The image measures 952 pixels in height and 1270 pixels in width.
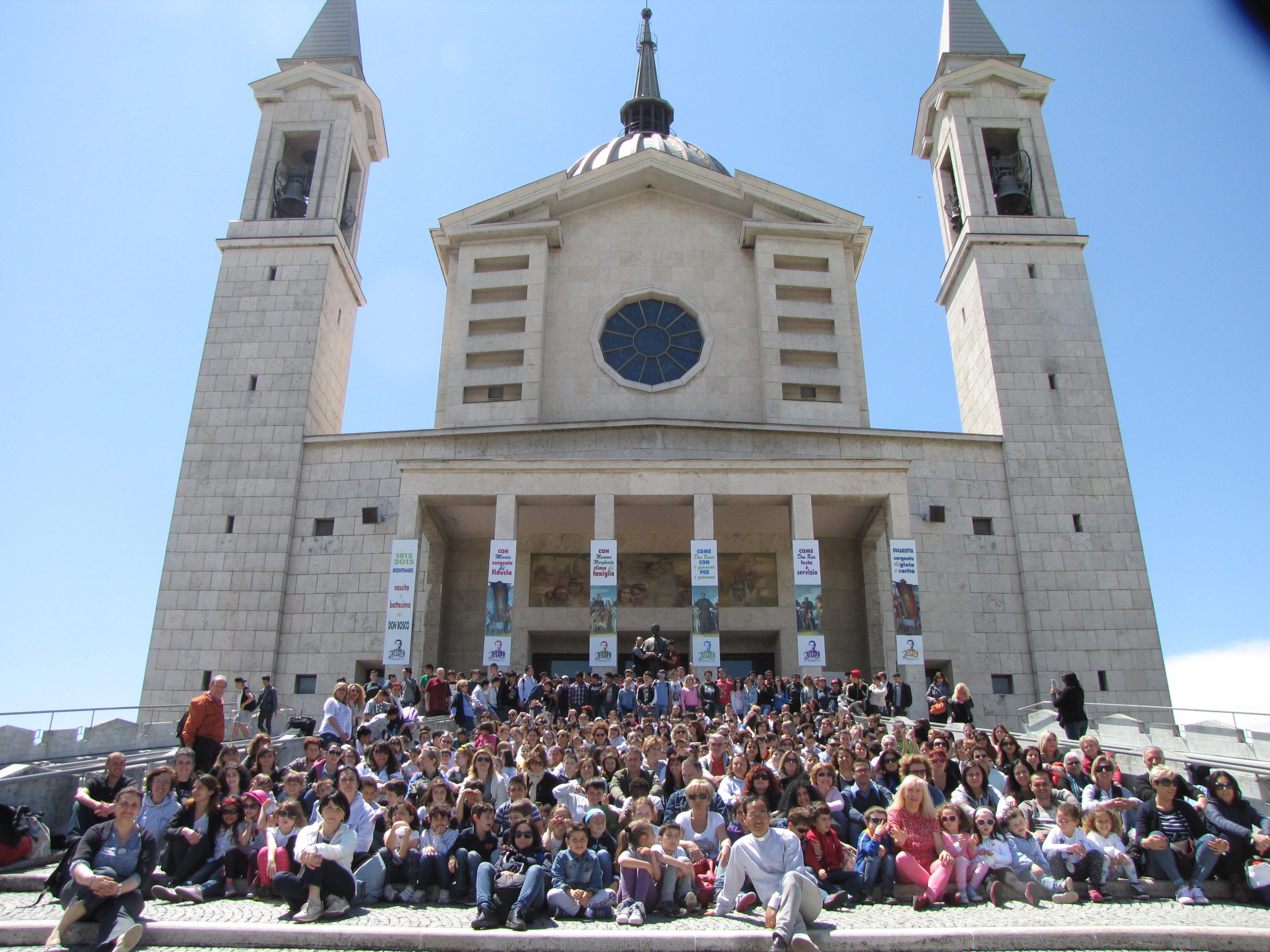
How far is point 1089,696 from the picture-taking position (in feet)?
79.8

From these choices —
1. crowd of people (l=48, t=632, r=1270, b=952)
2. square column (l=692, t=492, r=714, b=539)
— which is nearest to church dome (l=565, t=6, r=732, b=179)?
square column (l=692, t=492, r=714, b=539)

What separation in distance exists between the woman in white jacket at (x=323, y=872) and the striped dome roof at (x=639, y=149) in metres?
34.3

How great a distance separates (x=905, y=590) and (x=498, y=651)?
33.3ft

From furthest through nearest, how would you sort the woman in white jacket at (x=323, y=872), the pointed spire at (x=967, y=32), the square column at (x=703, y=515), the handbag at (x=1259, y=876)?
the pointed spire at (x=967, y=32) → the square column at (x=703, y=515) → the handbag at (x=1259, y=876) → the woman in white jacket at (x=323, y=872)

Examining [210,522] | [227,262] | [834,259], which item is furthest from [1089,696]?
[227,262]

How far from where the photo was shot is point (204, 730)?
37.8 ft

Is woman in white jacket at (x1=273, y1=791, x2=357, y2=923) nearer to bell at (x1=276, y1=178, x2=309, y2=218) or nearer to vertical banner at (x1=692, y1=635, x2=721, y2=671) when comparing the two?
vertical banner at (x1=692, y1=635, x2=721, y2=671)

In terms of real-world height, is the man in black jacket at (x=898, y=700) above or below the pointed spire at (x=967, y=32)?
below

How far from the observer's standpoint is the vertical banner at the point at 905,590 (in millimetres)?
22656

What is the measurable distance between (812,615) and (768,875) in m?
15.0

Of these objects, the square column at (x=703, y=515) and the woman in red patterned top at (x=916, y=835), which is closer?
the woman in red patterned top at (x=916, y=835)

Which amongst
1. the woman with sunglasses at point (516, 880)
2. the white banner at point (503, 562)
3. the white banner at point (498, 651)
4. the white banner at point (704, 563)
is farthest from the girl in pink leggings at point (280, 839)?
the white banner at point (704, 563)

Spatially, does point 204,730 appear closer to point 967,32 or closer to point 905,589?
point 905,589

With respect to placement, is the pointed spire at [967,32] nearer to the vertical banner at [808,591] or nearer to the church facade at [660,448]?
the church facade at [660,448]
